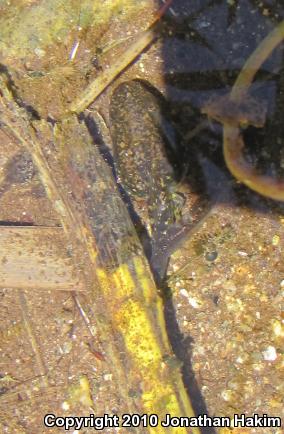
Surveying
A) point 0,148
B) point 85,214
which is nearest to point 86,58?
point 0,148

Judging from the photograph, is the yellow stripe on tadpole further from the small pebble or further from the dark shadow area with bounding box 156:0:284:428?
the small pebble

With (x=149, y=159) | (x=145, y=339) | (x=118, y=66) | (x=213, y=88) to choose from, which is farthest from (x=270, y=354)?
(x=118, y=66)

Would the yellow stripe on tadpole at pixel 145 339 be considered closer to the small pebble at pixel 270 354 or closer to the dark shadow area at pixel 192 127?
the dark shadow area at pixel 192 127

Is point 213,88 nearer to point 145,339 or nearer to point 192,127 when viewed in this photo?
point 192,127

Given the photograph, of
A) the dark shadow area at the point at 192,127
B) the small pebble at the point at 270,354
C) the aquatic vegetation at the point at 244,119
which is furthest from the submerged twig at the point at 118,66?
the small pebble at the point at 270,354

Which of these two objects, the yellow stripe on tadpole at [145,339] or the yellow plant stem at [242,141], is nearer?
the yellow stripe on tadpole at [145,339]

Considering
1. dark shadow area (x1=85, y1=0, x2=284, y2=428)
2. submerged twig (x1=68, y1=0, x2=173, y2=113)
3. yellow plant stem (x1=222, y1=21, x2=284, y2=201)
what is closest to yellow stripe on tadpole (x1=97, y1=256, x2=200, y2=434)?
dark shadow area (x1=85, y1=0, x2=284, y2=428)
